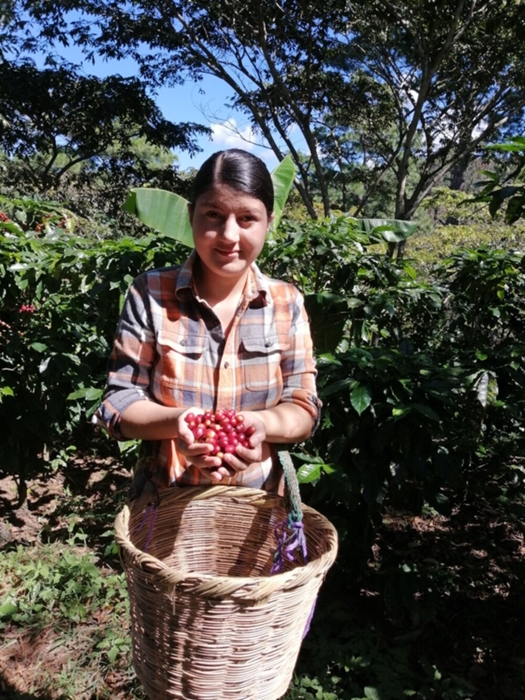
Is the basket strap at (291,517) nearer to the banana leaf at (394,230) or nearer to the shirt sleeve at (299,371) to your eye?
A: the shirt sleeve at (299,371)

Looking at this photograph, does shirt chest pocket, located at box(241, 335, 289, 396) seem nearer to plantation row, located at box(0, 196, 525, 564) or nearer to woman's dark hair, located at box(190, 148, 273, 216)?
woman's dark hair, located at box(190, 148, 273, 216)

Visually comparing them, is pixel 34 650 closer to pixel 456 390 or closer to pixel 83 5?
pixel 456 390

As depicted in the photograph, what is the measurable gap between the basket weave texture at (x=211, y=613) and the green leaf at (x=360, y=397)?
548 mm

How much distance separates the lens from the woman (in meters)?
1.25

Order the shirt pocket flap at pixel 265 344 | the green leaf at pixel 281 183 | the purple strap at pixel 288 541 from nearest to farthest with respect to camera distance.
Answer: the purple strap at pixel 288 541 < the shirt pocket flap at pixel 265 344 < the green leaf at pixel 281 183

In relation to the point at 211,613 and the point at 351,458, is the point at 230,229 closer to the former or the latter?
the point at 211,613

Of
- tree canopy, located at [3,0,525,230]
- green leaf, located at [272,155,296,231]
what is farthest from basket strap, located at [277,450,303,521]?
tree canopy, located at [3,0,525,230]

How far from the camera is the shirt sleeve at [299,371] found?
4.48ft

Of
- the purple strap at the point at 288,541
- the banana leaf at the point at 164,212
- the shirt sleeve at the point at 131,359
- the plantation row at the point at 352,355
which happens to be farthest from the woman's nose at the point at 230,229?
the banana leaf at the point at 164,212

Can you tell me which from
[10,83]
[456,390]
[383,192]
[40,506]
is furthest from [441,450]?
[383,192]

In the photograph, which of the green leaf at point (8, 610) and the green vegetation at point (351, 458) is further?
the green leaf at point (8, 610)

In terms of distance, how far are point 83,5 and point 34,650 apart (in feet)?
36.0

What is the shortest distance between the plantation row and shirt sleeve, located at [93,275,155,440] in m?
0.77

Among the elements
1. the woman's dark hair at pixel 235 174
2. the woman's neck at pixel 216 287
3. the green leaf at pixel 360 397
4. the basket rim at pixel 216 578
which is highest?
the woman's dark hair at pixel 235 174
